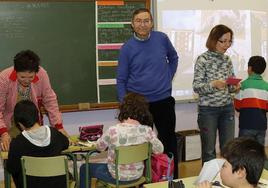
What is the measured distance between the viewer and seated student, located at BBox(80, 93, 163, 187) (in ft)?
9.88

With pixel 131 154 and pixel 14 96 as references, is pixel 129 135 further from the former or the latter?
pixel 14 96

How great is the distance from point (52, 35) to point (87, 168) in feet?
5.49

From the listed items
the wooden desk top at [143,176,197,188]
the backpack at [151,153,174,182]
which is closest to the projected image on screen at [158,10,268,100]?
the backpack at [151,153,174,182]

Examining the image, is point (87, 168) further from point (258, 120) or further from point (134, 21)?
point (258, 120)

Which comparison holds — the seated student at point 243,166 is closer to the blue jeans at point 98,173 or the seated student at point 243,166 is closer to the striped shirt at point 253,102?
the blue jeans at point 98,173

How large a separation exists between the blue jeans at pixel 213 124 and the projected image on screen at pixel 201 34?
1165 millimetres

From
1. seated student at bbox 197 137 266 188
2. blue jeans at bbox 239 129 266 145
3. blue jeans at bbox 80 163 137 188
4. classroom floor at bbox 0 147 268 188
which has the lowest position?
classroom floor at bbox 0 147 268 188

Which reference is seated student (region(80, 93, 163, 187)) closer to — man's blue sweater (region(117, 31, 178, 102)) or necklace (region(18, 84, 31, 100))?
man's blue sweater (region(117, 31, 178, 102))

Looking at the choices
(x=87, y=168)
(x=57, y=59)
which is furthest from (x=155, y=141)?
(x=57, y=59)

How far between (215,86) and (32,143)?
5.83 ft

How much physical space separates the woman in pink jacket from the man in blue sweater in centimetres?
64

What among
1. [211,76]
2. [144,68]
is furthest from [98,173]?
[211,76]

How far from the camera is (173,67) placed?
399 cm

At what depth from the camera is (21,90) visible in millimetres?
3414
